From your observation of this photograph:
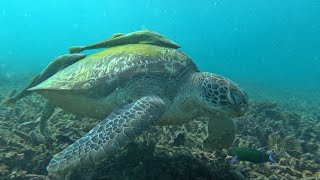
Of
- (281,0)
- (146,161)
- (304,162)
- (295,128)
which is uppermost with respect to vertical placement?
(281,0)

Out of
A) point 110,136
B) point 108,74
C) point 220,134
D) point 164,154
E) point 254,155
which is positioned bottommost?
point 110,136

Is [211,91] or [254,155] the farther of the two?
[211,91]

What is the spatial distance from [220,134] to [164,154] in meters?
1.02

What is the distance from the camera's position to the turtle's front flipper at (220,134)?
15.0 feet

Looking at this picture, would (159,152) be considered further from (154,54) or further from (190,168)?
(154,54)

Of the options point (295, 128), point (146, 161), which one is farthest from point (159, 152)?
point (295, 128)

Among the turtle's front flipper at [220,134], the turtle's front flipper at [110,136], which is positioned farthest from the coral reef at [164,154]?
the turtle's front flipper at [110,136]

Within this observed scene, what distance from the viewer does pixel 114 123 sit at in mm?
3486

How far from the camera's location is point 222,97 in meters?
4.08

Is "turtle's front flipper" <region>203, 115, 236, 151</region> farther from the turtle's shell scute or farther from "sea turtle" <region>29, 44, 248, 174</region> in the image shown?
the turtle's shell scute

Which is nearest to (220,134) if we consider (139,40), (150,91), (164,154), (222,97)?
(222,97)

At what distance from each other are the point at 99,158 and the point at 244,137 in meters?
3.67

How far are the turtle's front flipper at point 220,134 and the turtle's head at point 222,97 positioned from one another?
1.48 ft

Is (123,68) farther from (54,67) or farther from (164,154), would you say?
(54,67)
